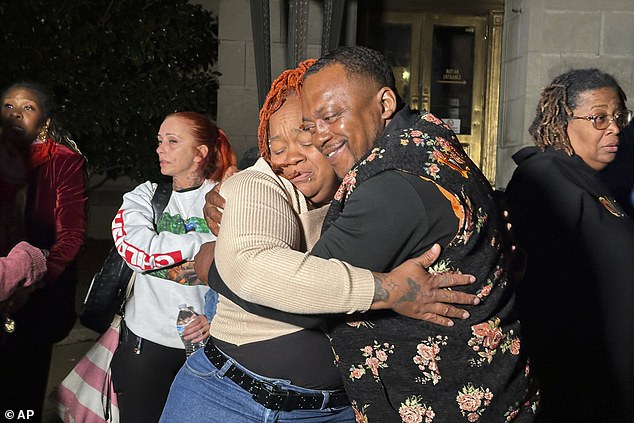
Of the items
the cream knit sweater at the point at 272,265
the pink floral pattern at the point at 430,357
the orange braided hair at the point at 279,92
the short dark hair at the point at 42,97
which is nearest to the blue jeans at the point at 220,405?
the cream knit sweater at the point at 272,265

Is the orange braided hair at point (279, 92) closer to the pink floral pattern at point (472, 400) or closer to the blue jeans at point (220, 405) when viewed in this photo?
the blue jeans at point (220, 405)

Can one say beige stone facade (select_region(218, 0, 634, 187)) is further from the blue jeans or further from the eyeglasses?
the blue jeans

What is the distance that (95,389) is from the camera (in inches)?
145

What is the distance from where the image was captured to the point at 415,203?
1.77 meters

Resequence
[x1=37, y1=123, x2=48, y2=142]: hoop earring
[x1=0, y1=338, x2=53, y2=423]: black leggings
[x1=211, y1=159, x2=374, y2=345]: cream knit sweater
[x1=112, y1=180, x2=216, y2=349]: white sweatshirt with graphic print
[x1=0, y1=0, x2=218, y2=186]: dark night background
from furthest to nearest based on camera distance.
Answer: [x1=0, y1=0, x2=218, y2=186]: dark night background
[x1=37, y1=123, x2=48, y2=142]: hoop earring
[x1=0, y1=338, x2=53, y2=423]: black leggings
[x1=112, y1=180, x2=216, y2=349]: white sweatshirt with graphic print
[x1=211, y1=159, x2=374, y2=345]: cream knit sweater

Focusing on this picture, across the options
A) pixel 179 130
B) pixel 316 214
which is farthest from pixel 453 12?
pixel 316 214

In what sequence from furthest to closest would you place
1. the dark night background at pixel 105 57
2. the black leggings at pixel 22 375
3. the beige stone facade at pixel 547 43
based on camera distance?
the dark night background at pixel 105 57
the beige stone facade at pixel 547 43
the black leggings at pixel 22 375

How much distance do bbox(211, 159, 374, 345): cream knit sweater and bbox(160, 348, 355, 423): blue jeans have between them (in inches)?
4.5

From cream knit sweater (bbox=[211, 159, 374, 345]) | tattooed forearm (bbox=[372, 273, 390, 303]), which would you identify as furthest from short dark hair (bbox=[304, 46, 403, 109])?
tattooed forearm (bbox=[372, 273, 390, 303])

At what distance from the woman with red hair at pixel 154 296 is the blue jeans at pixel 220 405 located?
1.15 metres

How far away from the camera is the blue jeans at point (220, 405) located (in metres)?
2.11

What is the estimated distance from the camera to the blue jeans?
6.93 ft

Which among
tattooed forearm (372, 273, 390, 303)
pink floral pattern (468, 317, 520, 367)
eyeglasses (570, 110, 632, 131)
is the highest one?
eyeglasses (570, 110, 632, 131)

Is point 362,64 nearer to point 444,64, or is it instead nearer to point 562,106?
point 562,106
